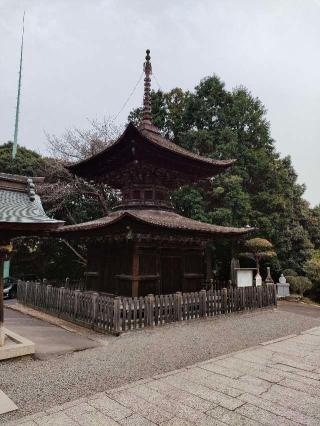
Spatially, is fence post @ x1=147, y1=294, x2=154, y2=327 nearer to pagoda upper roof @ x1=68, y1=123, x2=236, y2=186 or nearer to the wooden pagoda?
the wooden pagoda

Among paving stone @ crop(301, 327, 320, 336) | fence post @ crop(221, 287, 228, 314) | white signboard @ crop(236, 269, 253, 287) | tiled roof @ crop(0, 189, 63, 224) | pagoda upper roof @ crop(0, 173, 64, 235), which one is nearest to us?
pagoda upper roof @ crop(0, 173, 64, 235)

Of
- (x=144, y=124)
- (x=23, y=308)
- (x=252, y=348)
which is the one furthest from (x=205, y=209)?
(x=252, y=348)

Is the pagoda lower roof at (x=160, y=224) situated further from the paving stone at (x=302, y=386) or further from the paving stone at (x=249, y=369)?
the paving stone at (x=302, y=386)

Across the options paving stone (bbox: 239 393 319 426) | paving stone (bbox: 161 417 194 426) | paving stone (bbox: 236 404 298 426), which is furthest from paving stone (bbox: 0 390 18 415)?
paving stone (bbox: 239 393 319 426)

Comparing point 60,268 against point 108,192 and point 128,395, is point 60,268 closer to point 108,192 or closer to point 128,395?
point 108,192

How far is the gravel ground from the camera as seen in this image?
16.8 feet

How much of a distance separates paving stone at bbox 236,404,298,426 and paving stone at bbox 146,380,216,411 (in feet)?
1.48

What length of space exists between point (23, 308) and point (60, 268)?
10.4 meters

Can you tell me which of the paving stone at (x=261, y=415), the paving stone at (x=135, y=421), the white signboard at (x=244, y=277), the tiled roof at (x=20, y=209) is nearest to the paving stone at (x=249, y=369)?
the paving stone at (x=261, y=415)

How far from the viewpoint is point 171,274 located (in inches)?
532

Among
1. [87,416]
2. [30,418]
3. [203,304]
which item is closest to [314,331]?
[203,304]

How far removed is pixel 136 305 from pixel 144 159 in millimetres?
6226

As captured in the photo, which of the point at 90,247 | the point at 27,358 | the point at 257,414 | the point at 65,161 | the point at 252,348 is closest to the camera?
the point at 257,414

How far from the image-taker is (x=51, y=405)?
4613mm
